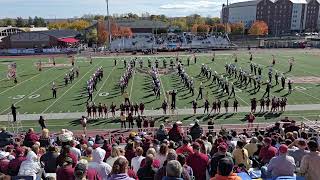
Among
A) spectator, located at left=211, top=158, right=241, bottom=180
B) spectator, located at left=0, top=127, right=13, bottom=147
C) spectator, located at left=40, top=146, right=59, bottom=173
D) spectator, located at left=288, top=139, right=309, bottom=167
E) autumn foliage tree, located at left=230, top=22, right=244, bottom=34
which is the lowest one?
spectator, located at left=0, top=127, right=13, bottom=147

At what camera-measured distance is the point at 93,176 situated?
5758 millimetres

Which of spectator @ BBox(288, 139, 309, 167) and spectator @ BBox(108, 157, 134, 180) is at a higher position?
spectator @ BBox(108, 157, 134, 180)

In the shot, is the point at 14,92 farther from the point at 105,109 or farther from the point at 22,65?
the point at 22,65

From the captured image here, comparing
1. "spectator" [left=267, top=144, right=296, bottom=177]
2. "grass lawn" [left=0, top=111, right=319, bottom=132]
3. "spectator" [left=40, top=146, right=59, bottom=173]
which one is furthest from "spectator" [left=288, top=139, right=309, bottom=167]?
"grass lawn" [left=0, top=111, right=319, bottom=132]

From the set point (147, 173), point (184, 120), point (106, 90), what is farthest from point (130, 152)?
point (106, 90)

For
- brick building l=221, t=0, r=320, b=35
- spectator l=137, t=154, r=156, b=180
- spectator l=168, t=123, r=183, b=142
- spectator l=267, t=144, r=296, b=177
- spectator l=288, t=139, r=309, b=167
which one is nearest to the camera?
spectator l=137, t=154, r=156, b=180

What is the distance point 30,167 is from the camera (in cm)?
724

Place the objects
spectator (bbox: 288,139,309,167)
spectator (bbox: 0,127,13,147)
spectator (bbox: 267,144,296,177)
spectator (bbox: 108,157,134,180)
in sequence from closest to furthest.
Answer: spectator (bbox: 108,157,134,180), spectator (bbox: 267,144,296,177), spectator (bbox: 288,139,309,167), spectator (bbox: 0,127,13,147)

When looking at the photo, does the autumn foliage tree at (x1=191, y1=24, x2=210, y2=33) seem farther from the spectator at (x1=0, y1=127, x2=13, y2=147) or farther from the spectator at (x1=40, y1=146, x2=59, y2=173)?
the spectator at (x1=40, y1=146, x2=59, y2=173)

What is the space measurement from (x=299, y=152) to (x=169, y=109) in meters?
16.4

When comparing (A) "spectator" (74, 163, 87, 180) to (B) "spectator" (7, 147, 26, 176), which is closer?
(A) "spectator" (74, 163, 87, 180)

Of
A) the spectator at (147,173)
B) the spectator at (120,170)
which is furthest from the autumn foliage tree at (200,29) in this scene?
the spectator at (120,170)

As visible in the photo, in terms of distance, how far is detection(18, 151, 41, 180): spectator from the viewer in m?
7.15

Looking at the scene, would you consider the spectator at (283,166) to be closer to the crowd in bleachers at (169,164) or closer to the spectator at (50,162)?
the crowd in bleachers at (169,164)
